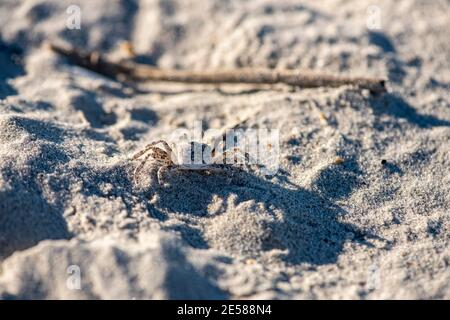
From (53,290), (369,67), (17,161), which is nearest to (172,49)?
(369,67)

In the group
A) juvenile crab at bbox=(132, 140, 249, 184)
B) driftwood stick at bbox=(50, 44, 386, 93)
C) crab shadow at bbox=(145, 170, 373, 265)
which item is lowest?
crab shadow at bbox=(145, 170, 373, 265)

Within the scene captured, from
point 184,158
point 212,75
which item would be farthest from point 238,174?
point 212,75

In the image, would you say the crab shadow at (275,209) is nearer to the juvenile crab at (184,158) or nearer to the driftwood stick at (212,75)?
the juvenile crab at (184,158)

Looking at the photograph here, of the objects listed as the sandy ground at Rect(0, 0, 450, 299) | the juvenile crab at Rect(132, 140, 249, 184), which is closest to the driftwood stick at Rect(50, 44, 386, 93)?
the sandy ground at Rect(0, 0, 450, 299)

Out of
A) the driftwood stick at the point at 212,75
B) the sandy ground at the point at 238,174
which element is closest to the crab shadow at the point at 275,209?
the sandy ground at the point at 238,174

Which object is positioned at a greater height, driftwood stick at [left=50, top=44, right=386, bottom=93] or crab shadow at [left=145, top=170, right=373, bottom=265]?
driftwood stick at [left=50, top=44, right=386, bottom=93]

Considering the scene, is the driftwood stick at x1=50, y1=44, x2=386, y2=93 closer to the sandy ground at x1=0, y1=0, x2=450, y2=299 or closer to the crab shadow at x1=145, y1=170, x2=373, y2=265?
the sandy ground at x1=0, y1=0, x2=450, y2=299

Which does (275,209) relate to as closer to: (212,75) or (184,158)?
(184,158)
